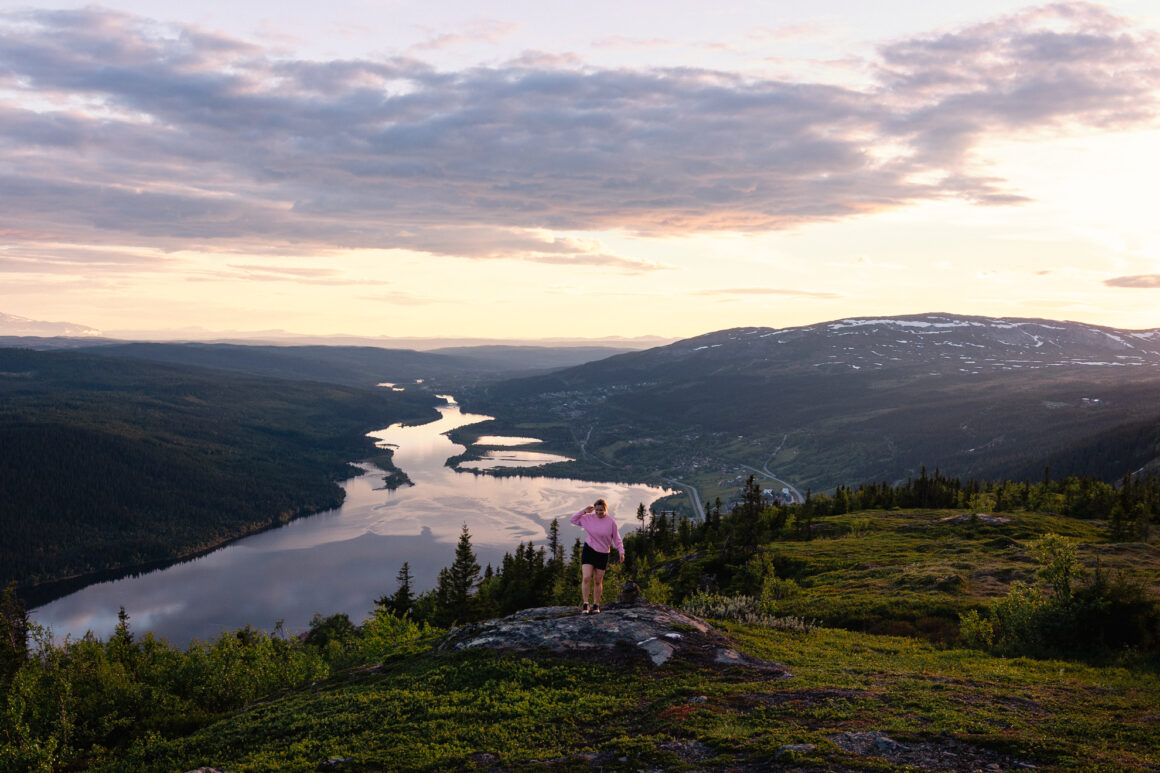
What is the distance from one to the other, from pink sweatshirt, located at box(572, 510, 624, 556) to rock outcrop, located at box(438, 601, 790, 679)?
372 cm

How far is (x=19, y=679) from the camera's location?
1522 inches

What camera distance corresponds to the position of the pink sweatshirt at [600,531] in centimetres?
2675

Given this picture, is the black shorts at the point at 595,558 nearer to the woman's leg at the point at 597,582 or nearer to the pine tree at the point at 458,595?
the woman's leg at the point at 597,582

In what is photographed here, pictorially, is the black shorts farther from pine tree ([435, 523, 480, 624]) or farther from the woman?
pine tree ([435, 523, 480, 624])

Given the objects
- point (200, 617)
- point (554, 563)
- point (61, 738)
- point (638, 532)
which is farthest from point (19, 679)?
point (200, 617)

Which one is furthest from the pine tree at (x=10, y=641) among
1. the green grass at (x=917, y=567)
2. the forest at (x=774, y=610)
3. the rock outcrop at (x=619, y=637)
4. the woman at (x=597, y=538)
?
the green grass at (x=917, y=567)

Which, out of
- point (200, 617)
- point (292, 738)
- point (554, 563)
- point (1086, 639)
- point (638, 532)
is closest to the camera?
point (292, 738)

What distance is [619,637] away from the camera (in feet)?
89.1

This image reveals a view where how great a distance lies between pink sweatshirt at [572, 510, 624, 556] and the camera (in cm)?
2675

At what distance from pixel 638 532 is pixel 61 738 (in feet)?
384

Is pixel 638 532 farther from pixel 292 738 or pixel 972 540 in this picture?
pixel 292 738

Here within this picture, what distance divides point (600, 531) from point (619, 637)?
15.2ft

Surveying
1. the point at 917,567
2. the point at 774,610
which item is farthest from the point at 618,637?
the point at 917,567

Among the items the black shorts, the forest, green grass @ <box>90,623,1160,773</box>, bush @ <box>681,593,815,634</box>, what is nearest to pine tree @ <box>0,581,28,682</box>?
the forest
